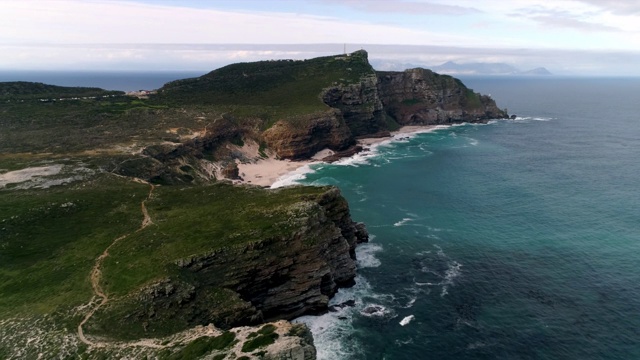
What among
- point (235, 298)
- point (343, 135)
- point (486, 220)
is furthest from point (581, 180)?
point (235, 298)

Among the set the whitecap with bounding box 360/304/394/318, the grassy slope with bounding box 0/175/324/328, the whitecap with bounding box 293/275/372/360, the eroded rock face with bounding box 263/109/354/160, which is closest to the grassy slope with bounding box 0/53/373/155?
the eroded rock face with bounding box 263/109/354/160

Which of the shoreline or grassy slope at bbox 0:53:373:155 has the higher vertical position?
grassy slope at bbox 0:53:373:155

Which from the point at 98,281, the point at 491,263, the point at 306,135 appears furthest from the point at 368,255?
the point at 306,135

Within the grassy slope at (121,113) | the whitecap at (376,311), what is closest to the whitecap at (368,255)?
the whitecap at (376,311)

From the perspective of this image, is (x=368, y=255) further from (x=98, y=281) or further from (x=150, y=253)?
(x=98, y=281)

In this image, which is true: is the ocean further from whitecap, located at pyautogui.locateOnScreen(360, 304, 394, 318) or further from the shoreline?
the shoreline

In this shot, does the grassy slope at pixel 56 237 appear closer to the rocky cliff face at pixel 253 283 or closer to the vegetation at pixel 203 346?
the rocky cliff face at pixel 253 283
